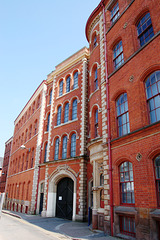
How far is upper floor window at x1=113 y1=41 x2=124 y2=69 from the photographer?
12.1 m

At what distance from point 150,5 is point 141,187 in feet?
29.9

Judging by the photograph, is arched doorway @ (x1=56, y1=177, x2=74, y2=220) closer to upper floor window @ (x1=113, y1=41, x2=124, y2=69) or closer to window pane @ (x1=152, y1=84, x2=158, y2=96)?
upper floor window @ (x1=113, y1=41, x2=124, y2=69)

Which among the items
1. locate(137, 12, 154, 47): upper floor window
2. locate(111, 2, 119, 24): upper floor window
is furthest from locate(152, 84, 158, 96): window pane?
locate(111, 2, 119, 24): upper floor window

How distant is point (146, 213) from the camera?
7.87 m

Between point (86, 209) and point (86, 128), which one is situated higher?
point (86, 128)

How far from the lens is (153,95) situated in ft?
29.7

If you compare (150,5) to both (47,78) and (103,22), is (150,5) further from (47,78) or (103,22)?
(47,78)

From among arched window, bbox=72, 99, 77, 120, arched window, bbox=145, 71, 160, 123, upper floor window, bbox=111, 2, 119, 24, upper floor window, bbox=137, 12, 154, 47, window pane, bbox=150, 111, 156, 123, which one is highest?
upper floor window, bbox=111, 2, 119, 24

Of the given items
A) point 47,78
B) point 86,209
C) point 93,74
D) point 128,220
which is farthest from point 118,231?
point 47,78

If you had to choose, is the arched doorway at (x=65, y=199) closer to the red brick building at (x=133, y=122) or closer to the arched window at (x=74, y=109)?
the arched window at (x=74, y=109)

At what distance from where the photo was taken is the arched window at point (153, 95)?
8.73 metres

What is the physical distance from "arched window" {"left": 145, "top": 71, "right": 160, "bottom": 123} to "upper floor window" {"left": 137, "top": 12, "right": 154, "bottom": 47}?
7.83 ft

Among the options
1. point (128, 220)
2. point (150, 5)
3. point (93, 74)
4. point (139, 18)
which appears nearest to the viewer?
point (128, 220)

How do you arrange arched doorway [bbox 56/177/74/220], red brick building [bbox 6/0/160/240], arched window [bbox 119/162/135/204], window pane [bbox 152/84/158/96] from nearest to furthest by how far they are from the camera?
red brick building [bbox 6/0/160/240]
window pane [bbox 152/84/158/96]
arched window [bbox 119/162/135/204]
arched doorway [bbox 56/177/74/220]
